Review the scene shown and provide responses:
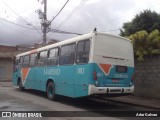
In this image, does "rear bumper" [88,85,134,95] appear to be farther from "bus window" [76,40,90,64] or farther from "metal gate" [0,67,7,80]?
"metal gate" [0,67,7,80]

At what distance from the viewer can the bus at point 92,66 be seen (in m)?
11.6

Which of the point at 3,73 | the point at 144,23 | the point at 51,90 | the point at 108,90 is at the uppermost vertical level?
the point at 144,23

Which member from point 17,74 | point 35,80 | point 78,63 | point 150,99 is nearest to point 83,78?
point 78,63

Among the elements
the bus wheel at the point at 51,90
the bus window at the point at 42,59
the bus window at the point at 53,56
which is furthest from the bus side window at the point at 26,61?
the bus wheel at the point at 51,90

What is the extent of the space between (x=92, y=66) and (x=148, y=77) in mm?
4835

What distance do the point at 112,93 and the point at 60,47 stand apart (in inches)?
151

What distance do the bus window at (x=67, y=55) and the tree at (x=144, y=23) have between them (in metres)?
10.1

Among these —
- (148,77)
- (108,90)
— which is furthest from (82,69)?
(148,77)

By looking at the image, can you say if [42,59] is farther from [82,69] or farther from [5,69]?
[5,69]

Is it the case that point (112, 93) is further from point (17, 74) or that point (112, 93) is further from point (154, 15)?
point (154, 15)

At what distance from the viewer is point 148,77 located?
1517 centimetres

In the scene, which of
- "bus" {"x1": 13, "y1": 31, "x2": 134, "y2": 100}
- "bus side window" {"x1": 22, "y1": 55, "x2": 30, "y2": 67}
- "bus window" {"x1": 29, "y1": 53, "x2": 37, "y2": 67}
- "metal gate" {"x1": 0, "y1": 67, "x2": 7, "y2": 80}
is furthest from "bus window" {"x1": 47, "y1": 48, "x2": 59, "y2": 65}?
"metal gate" {"x1": 0, "y1": 67, "x2": 7, "y2": 80}

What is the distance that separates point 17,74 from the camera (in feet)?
70.1

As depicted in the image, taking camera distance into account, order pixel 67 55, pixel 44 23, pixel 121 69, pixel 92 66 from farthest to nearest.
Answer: pixel 44 23 < pixel 67 55 < pixel 121 69 < pixel 92 66
